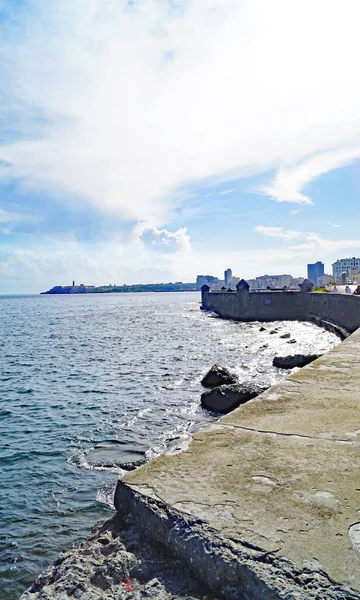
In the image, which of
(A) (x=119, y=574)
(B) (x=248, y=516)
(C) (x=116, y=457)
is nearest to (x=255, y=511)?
(B) (x=248, y=516)

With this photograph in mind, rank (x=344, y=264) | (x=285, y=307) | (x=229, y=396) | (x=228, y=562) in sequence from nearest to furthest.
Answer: (x=228, y=562)
(x=229, y=396)
(x=285, y=307)
(x=344, y=264)

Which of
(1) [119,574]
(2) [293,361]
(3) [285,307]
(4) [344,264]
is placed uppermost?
(4) [344,264]

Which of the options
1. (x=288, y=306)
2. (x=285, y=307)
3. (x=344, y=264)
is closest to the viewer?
(x=288, y=306)

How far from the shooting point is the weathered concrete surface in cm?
162

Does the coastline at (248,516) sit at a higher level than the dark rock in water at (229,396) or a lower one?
higher

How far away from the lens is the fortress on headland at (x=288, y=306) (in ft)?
75.7

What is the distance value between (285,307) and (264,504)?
128 ft

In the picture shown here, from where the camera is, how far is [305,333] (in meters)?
27.0

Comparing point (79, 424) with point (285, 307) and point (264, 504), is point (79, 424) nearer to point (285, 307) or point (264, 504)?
point (264, 504)

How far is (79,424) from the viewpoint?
384 inches

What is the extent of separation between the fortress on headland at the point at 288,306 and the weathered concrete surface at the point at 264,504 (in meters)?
18.5

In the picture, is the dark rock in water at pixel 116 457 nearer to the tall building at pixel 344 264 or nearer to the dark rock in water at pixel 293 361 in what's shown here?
the dark rock in water at pixel 293 361

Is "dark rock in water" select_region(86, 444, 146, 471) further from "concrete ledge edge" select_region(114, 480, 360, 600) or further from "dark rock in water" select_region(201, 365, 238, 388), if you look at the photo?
"concrete ledge edge" select_region(114, 480, 360, 600)

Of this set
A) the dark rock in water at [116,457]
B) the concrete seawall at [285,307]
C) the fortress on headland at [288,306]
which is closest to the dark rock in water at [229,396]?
the dark rock in water at [116,457]
